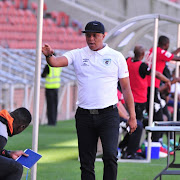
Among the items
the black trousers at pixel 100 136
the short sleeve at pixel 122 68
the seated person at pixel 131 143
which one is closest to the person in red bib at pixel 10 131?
the black trousers at pixel 100 136

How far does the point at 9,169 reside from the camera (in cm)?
606

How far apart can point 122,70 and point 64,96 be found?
12565mm

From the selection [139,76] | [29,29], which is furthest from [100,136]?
[29,29]

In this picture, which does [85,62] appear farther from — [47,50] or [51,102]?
[51,102]

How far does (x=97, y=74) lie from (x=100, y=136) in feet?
2.19

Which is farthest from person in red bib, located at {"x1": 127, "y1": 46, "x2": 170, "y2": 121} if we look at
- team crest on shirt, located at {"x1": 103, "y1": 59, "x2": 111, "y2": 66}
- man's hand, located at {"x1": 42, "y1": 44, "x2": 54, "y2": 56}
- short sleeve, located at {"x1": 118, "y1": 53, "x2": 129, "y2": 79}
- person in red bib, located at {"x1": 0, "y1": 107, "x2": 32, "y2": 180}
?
person in red bib, located at {"x1": 0, "y1": 107, "x2": 32, "y2": 180}

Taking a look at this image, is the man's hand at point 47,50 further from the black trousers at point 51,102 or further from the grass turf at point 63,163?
the black trousers at point 51,102

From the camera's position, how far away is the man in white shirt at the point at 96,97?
6.77 meters

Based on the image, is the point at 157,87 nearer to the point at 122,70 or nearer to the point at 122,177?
the point at 122,177

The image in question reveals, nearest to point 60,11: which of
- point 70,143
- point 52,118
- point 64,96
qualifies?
point 64,96

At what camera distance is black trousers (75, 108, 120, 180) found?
675cm

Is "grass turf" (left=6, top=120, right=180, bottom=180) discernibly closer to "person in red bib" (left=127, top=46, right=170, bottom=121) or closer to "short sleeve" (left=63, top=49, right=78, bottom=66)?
"person in red bib" (left=127, top=46, right=170, bottom=121)

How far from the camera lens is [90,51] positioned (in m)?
6.89

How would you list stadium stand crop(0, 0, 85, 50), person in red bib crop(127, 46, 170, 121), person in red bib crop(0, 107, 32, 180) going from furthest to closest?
stadium stand crop(0, 0, 85, 50)
person in red bib crop(127, 46, 170, 121)
person in red bib crop(0, 107, 32, 180)
